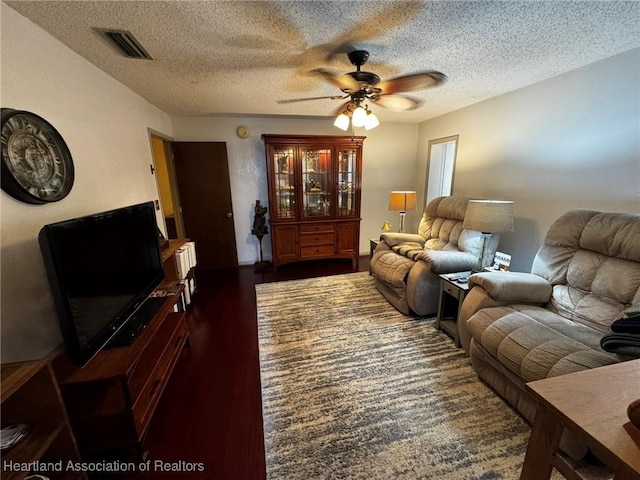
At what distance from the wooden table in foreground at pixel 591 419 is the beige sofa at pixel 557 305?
40cm

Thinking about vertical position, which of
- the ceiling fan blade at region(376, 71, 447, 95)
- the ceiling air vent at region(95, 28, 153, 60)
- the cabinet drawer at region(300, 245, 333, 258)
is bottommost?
the cabinet drawer at region(300, 245, 333, 258)

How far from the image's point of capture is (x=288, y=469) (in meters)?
1.25

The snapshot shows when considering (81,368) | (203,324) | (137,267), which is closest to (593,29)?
(137,267)

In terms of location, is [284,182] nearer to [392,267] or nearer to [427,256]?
[392,267]

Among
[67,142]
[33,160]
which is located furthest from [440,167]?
[33,160]

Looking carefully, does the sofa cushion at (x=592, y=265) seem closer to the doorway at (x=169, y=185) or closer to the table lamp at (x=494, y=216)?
the table lamp at (x=494, y=216)

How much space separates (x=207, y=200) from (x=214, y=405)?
9.58 ft

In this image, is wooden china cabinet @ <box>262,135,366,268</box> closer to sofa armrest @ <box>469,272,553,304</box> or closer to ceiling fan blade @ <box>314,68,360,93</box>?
ceiling fan blade @ <box>314,68,360,93</box>

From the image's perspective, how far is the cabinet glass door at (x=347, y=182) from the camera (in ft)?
12.7

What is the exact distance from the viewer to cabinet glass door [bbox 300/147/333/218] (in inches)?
148

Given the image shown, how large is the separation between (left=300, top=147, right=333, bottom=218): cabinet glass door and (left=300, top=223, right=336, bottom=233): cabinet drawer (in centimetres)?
15

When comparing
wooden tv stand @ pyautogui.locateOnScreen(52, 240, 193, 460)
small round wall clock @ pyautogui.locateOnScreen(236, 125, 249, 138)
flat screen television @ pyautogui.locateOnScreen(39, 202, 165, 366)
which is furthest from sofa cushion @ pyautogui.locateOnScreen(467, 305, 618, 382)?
small round wall clock @ pyautogui.locateOnScreen(236, 125, 249, 138)

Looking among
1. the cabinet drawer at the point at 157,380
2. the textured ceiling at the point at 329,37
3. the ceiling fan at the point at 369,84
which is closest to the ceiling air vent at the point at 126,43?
the textured ceiling at the point at 329,37

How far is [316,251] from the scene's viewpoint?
13.1 ft
